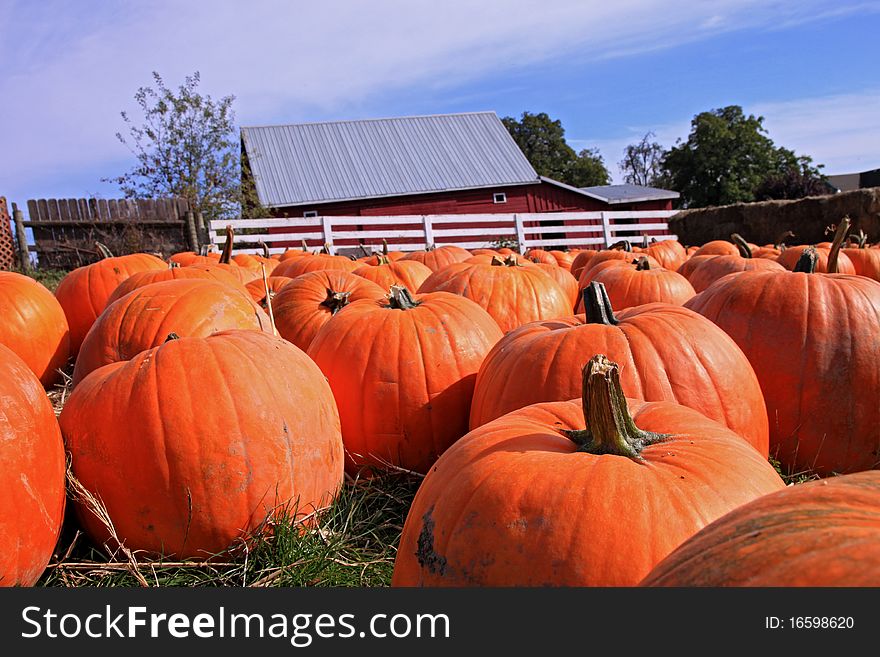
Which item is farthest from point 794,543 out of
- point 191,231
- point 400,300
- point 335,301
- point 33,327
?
point 191,231

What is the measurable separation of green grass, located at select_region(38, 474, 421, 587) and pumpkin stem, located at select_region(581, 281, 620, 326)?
1.11 metres

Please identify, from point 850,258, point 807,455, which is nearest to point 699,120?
point 850,258

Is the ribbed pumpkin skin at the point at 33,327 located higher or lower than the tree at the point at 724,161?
lower

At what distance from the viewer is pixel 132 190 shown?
2352 cm

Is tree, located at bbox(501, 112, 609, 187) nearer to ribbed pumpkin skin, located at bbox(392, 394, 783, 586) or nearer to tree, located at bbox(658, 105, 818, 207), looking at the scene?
tree, located at bbox(658, 105, 818, 207)

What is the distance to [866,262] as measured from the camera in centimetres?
668

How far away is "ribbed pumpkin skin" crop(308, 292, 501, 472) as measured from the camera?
3.08 metres

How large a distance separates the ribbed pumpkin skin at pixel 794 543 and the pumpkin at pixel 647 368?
55.4 inches

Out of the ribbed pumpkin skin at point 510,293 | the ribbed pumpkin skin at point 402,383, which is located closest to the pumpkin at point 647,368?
the ribbed pumpkin skin at point 402,383

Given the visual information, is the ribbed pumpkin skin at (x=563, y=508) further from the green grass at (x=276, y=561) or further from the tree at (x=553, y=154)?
the tree at (x=553, y=154)

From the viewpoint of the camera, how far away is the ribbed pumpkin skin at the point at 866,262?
259 inches

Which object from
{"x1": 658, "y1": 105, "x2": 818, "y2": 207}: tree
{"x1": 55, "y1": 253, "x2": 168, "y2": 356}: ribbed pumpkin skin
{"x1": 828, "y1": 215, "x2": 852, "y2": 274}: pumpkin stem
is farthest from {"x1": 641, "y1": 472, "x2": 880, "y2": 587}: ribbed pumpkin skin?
{"x1": 658, "y1": 105, "x2": 818, "y2": 207}: tree

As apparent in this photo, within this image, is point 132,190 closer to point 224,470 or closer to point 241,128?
point 241,128

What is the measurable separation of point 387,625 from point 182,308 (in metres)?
2.42
